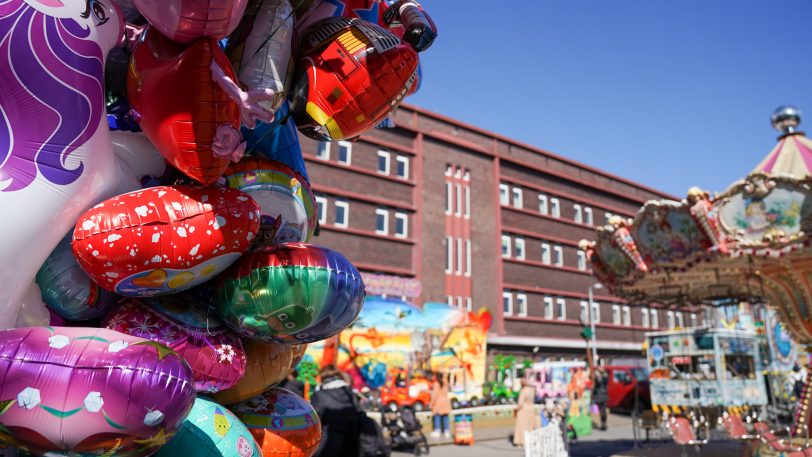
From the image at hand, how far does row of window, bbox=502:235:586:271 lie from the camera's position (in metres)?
32.5

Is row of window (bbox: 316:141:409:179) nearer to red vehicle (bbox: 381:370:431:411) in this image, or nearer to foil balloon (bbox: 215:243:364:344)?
red vehicle (bbox: 381:370:431:411)

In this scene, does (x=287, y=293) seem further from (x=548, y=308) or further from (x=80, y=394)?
(x=548, y=308)

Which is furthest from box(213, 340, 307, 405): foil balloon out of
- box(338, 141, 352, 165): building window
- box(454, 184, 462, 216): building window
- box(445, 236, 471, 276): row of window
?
box(454, 184, 462, 216): building window

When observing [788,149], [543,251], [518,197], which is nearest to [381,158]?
[518,197]

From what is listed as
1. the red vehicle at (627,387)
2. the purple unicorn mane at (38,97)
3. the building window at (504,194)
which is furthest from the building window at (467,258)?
the purple unicorn mane at (38,97)

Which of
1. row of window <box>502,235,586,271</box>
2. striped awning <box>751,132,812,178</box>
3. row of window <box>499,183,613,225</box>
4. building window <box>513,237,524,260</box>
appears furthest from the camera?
row of window <box>499,183,613,225</box>

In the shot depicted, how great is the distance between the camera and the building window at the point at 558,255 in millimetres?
34731

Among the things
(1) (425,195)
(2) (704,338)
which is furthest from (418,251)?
(2) (704,338)

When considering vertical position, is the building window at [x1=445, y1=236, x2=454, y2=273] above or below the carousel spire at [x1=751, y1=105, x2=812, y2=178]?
above

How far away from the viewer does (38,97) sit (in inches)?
87.7

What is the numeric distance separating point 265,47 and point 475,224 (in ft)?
95.2

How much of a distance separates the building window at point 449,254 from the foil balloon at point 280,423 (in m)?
26.4

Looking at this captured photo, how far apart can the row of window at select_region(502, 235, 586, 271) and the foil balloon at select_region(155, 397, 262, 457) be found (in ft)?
98.1

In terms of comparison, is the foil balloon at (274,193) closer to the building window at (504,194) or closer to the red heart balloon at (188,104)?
the red heart balloon at (188,104)
